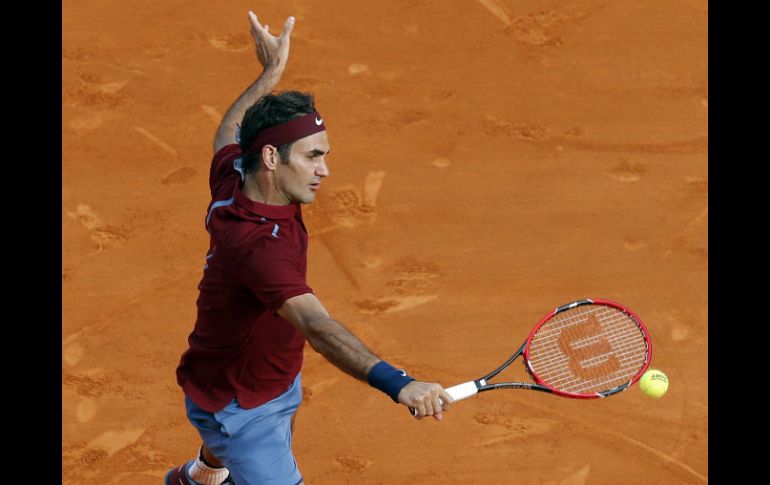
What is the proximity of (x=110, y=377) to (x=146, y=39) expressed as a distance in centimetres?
291

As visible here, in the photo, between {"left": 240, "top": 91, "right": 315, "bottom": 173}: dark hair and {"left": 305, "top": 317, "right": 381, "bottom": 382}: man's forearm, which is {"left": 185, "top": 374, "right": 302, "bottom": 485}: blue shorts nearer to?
{"left": 305, "top": 317, "right": 381, "bottom": 382}: man's forearm

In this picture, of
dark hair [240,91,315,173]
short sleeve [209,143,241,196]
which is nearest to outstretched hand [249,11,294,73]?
short sleeve [209,143,241,196]

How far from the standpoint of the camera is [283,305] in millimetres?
5598

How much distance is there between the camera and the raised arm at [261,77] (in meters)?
6.87

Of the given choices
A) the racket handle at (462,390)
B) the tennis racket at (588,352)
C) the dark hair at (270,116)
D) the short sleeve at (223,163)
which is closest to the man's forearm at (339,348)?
the racket handle at (462,390)

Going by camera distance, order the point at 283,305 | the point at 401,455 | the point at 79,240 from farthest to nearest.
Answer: the point at 79,240 → the point at 401,455 → the point at 283,305

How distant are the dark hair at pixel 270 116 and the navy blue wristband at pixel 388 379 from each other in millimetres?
1100

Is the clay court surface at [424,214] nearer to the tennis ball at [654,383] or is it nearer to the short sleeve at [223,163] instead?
the tennis ball at [654,383]

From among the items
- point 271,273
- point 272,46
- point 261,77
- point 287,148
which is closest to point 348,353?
point 271,273

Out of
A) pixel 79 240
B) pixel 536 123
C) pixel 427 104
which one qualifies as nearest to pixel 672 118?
pixel 536 123

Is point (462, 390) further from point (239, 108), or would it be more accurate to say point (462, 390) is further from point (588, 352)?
point (239, 108)

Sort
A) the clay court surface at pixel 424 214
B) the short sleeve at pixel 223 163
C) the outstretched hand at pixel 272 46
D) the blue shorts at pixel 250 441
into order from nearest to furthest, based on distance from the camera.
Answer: the blue shorts at pixel 250 441
the short sleeve at pixel 223 163
the outstretched hand at pixel 272 46
the clay court surface at pixel 424 214

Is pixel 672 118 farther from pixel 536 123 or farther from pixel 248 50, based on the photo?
pixel 248 50

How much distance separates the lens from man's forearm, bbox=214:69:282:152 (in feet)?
22.4
